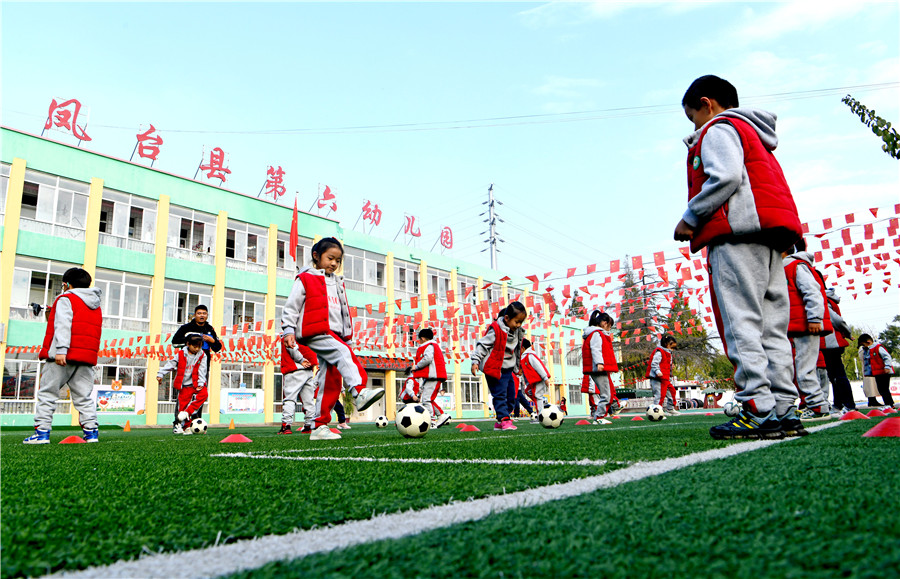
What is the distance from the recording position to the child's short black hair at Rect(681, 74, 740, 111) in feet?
13.9

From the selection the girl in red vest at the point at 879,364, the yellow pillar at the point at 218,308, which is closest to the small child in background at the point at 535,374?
the girl in red vest at the point at 879,364

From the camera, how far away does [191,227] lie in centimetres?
2777

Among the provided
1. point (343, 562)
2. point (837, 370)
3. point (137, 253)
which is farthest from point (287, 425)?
point (137, 253)

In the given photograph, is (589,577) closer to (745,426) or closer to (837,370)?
(745,426)

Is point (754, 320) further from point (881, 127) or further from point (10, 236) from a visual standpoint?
point (10, 236)

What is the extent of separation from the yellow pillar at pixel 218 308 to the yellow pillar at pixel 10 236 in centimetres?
762

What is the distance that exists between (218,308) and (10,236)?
840cm

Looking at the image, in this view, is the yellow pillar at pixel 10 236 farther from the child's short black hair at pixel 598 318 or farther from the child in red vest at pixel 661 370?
the child in red vest at pixel 661 370

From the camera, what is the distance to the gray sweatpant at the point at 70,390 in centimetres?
628

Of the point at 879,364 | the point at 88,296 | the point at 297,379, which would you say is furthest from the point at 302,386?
the point at 879,364

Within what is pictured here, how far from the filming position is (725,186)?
144 inches

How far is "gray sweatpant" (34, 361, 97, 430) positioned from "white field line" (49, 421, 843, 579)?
19.4 ft

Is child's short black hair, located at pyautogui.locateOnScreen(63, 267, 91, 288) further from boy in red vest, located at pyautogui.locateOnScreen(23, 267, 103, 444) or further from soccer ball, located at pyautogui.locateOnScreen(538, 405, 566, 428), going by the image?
soccer ball, located at pyautogui.locateOnScreen(538, 405, 566, 428)

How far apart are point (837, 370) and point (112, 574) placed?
10.5m
